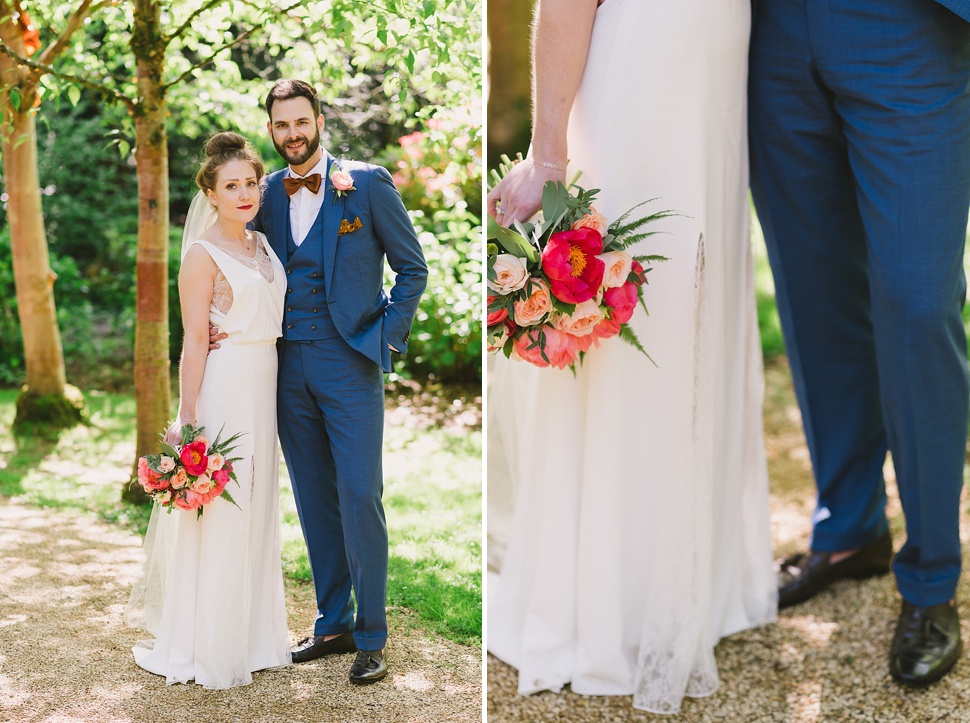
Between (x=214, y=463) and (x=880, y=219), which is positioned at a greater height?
(x=880, y=219)

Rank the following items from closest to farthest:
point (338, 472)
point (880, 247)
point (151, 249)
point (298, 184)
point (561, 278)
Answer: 1. point (561, 278)
2. point (298, 184)
3. point (338, 472)
4. point (880, 247)
5. point (151, 249)

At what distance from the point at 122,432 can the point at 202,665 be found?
69cm

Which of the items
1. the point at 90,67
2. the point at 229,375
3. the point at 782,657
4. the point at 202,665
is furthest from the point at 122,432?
the point at 782,657

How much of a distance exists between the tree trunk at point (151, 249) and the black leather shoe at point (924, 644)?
200cm

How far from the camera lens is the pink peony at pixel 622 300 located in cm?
227

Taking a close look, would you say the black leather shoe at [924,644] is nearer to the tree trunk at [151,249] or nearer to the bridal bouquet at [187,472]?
the bridal bouquet at [187,472]

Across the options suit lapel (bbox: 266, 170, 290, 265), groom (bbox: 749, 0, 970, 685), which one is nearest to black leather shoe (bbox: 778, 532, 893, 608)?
groom (bbox: 749, 0, 970, 685)

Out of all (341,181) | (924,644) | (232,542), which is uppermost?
(341,181)

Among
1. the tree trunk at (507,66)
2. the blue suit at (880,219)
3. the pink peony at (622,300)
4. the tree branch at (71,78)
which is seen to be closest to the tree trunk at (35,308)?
the tree branch at (71,78)

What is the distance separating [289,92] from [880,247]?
1.50 metres

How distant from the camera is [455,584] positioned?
2471mm

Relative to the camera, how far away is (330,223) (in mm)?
2330

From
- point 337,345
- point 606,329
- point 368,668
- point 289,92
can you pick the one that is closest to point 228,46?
point 289,92

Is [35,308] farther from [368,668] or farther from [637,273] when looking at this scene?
[637,273]
